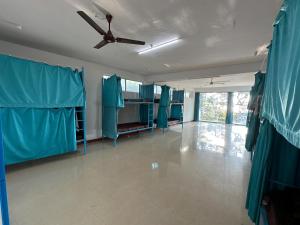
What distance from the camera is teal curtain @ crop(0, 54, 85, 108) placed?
266 centimetres

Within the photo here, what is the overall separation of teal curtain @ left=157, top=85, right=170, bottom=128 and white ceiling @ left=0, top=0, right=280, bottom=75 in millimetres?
2635

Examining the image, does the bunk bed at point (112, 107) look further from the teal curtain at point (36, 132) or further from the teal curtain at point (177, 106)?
the teal curtain at point (177, 106)

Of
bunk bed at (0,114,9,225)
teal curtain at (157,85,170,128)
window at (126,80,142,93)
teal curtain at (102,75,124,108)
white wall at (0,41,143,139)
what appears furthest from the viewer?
teal curtain at (157,85,170,128)

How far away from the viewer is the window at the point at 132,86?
639cm

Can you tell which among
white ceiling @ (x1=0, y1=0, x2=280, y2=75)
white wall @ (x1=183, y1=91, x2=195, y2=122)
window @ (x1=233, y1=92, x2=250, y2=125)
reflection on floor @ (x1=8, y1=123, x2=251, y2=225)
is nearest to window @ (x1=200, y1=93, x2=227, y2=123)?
window @ (x1=233, y1=92, x2=250, y2=125)

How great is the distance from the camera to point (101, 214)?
181 cm

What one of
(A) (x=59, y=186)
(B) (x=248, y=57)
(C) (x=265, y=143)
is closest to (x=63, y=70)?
(A) (x=59, y=186)

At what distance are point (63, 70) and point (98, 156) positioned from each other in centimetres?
229

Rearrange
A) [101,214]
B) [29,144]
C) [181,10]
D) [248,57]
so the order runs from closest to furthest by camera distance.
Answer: [101,214], [181,10], [29,144], [248,57]

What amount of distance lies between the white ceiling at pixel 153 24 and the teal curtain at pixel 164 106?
8.65ft

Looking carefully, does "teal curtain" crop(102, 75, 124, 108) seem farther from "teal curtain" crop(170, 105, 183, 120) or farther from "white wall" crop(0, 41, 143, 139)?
"teal curtain" crop(170, 105, 183, 120)

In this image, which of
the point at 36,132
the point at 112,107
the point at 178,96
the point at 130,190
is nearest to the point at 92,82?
the point at 112,107

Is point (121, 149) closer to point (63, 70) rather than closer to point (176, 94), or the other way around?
point (63, 70)

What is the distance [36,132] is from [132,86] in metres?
4.21
